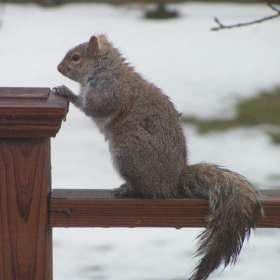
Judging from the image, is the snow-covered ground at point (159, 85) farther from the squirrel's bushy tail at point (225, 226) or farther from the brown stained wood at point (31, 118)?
the brown stained wood at point (31, 118)

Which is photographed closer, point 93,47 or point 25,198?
point 25,198

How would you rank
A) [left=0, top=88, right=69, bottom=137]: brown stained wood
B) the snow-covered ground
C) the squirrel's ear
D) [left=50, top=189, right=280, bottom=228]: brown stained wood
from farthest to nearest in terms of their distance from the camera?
the snow-covered ground < the squirrel's ear < [left=50, top=189, right=280, bottom=228]: brown stained wood < [left=0, top=88, right=69, bottom=137]: brown stained wood

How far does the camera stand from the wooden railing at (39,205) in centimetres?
178

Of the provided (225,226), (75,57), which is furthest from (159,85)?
(225,226)

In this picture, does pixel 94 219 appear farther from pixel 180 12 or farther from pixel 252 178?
A: pixel 180 12

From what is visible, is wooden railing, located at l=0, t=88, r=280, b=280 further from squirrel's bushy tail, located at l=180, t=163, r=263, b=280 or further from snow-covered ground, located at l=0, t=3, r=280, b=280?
snow-covered ground, located at l=0, t=3, r=280, b=280

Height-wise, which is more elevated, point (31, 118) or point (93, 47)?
point (31, 118)

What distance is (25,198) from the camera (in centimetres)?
185

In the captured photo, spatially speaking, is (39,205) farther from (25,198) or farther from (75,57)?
(75,57)

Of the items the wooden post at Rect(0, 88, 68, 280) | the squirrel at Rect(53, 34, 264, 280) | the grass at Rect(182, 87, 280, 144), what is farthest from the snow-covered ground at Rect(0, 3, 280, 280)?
the wooden post at Rect(0, 88, 68, 280)

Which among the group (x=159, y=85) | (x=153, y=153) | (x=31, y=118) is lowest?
(x=159, y=85)

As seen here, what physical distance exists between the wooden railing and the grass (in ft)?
15.7

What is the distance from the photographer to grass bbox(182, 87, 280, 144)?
696 centimetres

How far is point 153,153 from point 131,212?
500 millimetres
